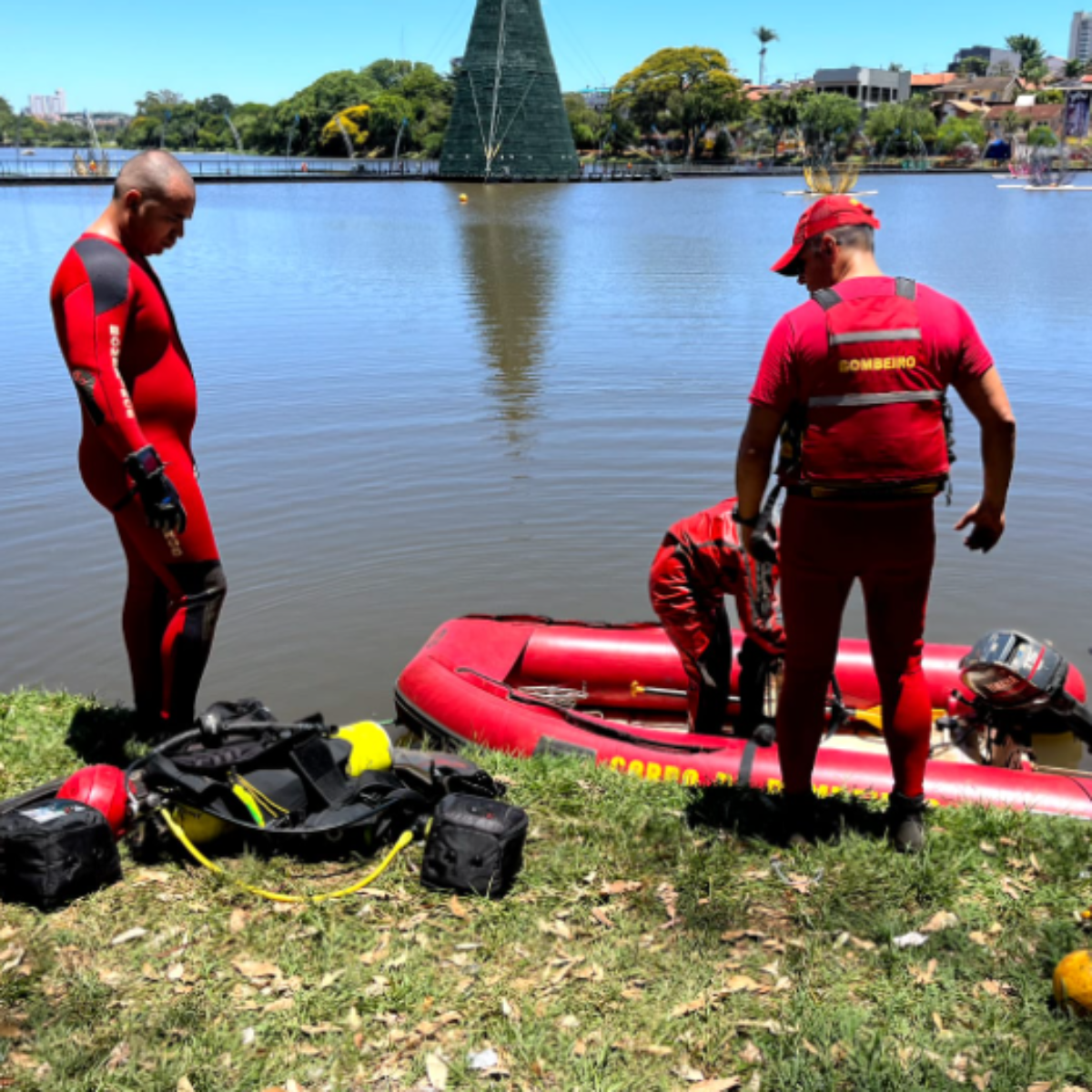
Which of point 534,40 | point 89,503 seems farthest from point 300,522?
point 534,40

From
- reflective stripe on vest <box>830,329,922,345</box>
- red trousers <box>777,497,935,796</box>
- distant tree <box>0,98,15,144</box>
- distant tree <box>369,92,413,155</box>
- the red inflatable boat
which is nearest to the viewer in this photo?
Result: reflective stripe on vest <box>830,329,922,345</box>

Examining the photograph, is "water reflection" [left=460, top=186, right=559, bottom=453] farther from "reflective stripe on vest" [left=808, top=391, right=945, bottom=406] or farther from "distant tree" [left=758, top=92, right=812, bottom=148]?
"distant tree" [left=758, top=92, right=812, bottom=148]

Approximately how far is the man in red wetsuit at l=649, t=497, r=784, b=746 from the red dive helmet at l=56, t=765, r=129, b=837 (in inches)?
93.2

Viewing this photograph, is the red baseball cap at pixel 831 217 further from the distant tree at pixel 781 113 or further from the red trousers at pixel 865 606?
the distant tree at pixel 781 113

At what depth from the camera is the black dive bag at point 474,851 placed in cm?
331

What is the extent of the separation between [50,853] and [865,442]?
257cm

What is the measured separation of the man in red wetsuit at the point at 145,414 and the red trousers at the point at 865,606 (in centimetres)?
196

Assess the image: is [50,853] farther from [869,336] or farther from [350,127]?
[350,127]

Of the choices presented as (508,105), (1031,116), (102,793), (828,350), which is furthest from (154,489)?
(1031,116)

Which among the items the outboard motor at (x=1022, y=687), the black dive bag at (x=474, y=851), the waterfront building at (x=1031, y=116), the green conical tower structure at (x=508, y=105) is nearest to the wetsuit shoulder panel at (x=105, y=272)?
the black dive bag at (x=474, y=851)

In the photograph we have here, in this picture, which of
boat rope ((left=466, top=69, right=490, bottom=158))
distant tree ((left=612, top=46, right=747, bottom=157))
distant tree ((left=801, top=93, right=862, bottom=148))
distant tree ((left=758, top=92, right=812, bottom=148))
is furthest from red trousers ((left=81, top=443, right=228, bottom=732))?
distant tree ((left=758, top=92, right=812, bottom=148))

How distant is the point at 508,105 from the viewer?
247 feet

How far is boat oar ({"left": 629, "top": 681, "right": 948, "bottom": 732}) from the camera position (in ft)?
17.1

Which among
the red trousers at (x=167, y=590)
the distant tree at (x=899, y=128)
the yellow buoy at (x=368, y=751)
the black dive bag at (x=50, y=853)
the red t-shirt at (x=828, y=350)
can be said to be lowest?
the yellow buoy at (x=368, y=751)
